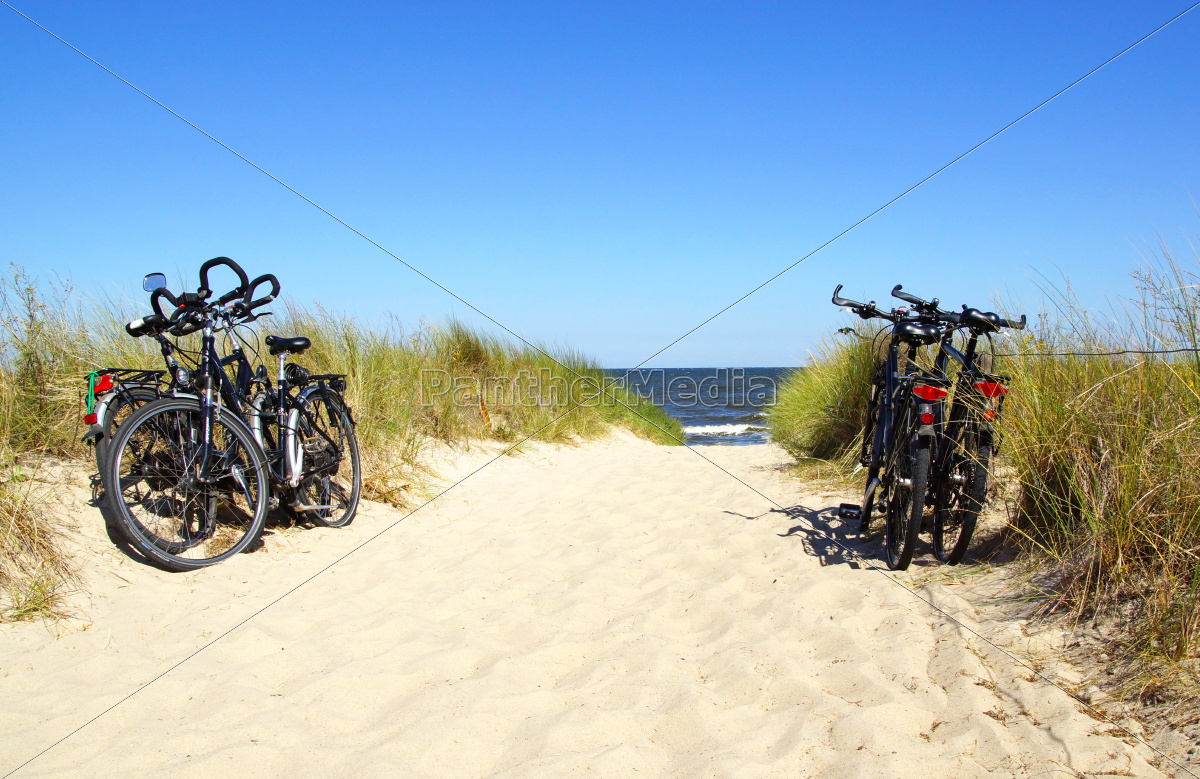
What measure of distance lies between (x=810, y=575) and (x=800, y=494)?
2.08 metres

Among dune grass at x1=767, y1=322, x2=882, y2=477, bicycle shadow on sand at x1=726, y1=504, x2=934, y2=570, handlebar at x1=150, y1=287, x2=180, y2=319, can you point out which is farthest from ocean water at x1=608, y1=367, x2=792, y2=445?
handlebar at x1=150, y1=287, x2=180, y2=319

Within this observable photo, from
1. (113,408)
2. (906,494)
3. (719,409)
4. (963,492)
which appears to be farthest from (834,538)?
(719,409)

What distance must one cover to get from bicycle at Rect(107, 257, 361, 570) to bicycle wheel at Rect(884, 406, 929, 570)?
3322mm

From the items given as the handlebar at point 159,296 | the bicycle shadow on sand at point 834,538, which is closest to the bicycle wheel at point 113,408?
the handlebar at point 159,296

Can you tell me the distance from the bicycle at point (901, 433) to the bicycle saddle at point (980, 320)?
0.15 m

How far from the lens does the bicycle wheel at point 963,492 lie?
322 centimetres

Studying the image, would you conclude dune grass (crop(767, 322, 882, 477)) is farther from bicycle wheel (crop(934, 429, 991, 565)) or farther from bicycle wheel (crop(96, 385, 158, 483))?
bicycle wheel (crop(96, 385, 158, 483))

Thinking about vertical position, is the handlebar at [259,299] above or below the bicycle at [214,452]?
above

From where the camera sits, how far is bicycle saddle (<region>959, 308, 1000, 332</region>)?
11.1 feet

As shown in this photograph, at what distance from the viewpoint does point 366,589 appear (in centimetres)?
342

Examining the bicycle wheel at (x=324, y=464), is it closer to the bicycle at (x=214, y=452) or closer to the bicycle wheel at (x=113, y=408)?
the bicycle at (x=214, y=452)

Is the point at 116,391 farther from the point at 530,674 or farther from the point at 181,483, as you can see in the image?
the point at 530,674

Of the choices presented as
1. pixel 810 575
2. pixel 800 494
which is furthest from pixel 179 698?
pixel 800 494

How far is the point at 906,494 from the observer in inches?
133
